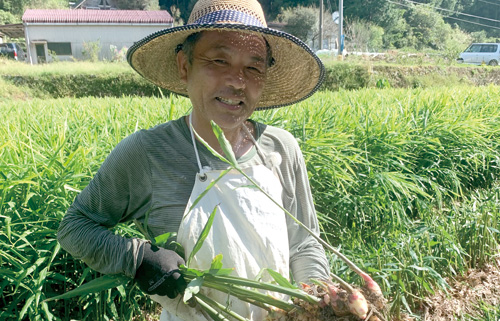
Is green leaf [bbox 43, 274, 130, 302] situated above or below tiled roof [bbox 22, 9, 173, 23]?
below

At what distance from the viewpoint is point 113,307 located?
1.89m

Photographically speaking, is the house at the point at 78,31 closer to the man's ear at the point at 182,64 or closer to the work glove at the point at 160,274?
the man's ear at the point at 182,64

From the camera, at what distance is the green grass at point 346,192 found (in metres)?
1.83

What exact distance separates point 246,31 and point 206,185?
0.40 m

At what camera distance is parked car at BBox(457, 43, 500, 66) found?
78.3ft

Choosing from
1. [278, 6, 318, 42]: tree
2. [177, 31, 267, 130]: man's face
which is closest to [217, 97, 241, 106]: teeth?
[177, 31, 267, 130]: man's face

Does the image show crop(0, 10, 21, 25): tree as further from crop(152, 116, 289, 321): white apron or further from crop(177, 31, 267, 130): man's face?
crop(152, 116, 289, 321): white apron

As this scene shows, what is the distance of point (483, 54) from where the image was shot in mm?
24344

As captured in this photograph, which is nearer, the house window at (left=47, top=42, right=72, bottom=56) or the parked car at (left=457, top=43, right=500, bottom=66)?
the parked car at (left=457, top=43, right=500, bottom=66)

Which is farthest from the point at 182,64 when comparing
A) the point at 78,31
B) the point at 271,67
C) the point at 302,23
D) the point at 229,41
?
the point at 302,23

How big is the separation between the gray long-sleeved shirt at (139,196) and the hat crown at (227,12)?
0.92 ft

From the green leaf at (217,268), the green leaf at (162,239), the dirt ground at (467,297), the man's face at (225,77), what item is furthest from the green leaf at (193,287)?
A: the dirt ground at (467,297)

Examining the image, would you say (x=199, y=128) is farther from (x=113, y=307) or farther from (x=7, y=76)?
(x=7, y=76)

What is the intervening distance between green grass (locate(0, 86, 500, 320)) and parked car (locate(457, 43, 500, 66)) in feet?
74.3
